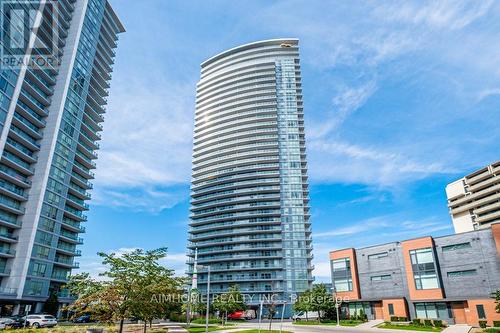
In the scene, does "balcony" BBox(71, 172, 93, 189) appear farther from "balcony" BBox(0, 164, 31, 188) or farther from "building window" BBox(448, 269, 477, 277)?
"building window" BBox(448, 269, 477, 277)

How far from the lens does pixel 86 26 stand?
279ft

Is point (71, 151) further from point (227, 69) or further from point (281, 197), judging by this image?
point (227, 69)

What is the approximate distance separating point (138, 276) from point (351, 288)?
135ft

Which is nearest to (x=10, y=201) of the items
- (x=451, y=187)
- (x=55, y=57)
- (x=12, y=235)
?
(x=12, y=235)

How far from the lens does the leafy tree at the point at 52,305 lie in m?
62.2

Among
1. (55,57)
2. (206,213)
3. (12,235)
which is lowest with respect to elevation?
(12,235)

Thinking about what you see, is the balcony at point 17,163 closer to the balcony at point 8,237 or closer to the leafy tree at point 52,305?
the balcony at point 8,237

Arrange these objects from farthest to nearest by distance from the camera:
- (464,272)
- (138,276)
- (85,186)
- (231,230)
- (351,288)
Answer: (231,230) < (85,186) < (351,288) < (464,272) < (138,276)

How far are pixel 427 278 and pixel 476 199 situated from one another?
6544 cm

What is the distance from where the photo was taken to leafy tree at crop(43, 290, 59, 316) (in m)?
62.2

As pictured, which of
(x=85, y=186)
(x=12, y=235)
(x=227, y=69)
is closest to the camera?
(x=12, y=235)

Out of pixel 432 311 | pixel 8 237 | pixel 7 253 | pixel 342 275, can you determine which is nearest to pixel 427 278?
pixel 432 311

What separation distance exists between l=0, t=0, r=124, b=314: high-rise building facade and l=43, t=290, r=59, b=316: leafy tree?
146cm

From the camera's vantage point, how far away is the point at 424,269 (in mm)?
47562
